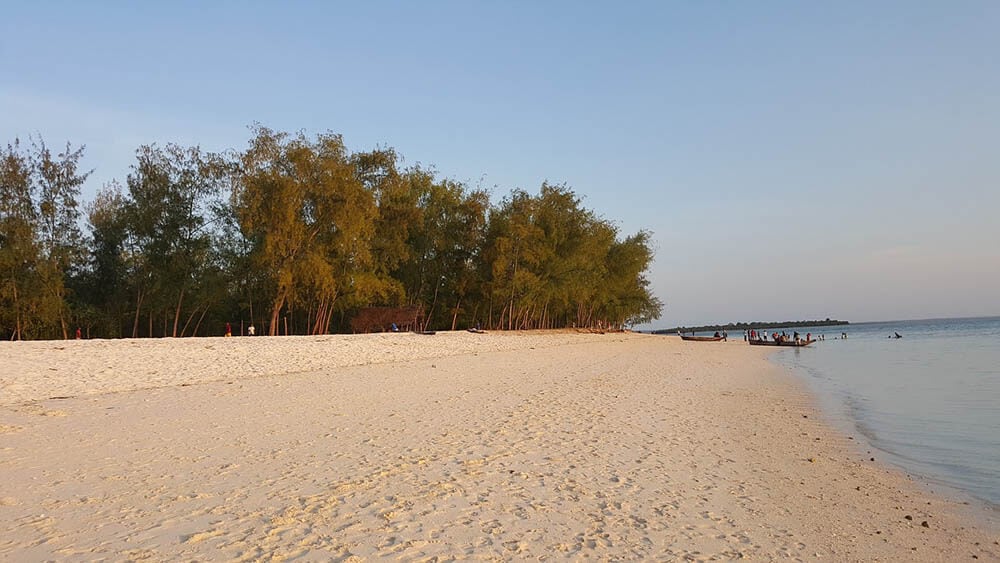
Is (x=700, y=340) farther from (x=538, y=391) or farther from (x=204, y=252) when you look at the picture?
(x=538, y=391)

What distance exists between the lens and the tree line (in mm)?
32656

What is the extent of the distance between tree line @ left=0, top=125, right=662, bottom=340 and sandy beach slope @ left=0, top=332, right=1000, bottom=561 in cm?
2067

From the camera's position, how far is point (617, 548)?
16.8ft

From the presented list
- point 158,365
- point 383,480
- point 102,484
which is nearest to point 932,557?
point 383,480

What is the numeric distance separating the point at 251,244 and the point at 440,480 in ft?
125

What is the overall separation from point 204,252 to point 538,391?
101 feet

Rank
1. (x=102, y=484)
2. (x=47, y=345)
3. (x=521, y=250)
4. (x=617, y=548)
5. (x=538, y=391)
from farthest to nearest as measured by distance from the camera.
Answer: (x=521, y=250) → (x=47, y=345) → (x=538, y=391) → (x=102, y=484) → (x=617, y=548)

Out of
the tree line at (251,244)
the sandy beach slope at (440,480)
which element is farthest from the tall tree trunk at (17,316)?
the sandy beach slope at (440,480)

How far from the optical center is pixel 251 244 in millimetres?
41125

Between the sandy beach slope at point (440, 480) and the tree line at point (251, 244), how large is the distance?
20668 mm

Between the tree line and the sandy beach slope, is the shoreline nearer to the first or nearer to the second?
the sandy beach slope

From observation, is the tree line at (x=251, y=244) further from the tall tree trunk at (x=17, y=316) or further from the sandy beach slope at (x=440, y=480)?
the sandy beach slope at (x=440, y=480)

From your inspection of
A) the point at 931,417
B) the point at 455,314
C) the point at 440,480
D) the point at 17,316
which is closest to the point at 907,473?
the point at 931,417

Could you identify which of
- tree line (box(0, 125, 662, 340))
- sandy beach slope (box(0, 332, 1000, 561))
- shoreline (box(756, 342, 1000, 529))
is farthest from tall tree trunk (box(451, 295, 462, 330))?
shoreline (box(756, 342, 1000, 529))
